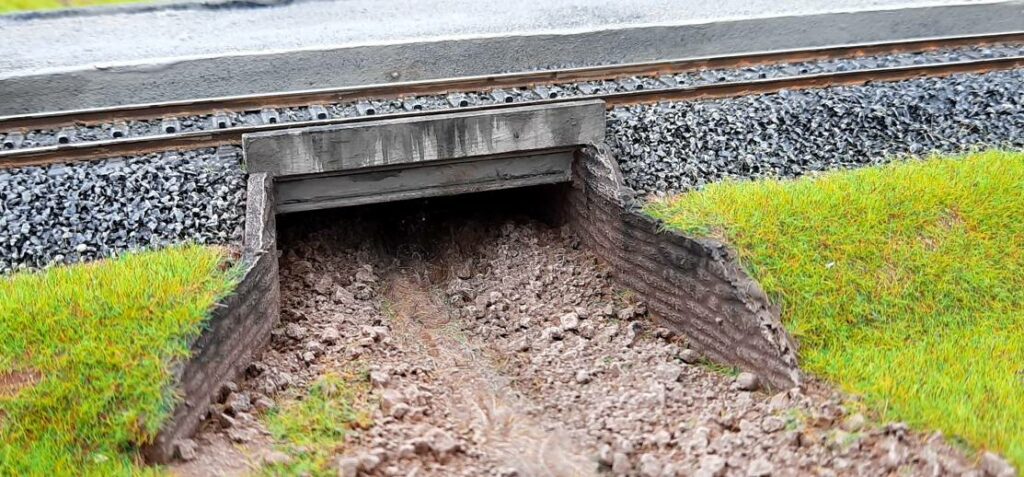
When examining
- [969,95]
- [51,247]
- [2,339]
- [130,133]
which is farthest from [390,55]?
[969,95]

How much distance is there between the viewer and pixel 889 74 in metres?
9.13

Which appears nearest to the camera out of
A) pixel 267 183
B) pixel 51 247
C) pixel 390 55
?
pixel 51 247

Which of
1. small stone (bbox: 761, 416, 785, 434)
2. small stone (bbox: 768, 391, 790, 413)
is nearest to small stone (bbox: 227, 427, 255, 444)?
small stone (bbox: 761, 416, 785, 434)

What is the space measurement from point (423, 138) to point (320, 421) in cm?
284

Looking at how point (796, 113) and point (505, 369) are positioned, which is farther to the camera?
point (796, 113)

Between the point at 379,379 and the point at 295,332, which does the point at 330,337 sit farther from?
the point at 379,379

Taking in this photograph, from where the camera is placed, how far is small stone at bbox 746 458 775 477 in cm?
505

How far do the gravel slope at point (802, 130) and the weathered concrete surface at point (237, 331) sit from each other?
120 inches

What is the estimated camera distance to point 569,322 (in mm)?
7027

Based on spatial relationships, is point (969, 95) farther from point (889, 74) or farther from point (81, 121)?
point (81, 121)

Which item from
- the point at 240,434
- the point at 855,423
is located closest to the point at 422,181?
the point at 240,434

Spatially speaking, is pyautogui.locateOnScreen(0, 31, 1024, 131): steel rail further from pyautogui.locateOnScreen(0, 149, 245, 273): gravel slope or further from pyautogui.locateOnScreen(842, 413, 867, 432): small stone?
pyautogui.locateOnScreen(842, 413, 867, 432): small stone

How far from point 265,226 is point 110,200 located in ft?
4.03

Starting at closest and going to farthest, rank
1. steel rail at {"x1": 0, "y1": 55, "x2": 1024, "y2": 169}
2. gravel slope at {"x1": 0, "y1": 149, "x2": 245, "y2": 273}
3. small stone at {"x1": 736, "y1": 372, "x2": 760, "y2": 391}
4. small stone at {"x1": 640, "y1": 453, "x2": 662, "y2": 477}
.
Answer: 1. small stone at {"x1": 640, "y1": 453, "x2": 662, "y2": 477}
2. small stone at {"x1": 736, "y1": 372, "x2": 760, "y2": 391}
3. gravel slope at {"x1": 0, "y1": 149, "x2": 245, "y2": 273}
4. steel rail at {"x1": 0, "y1": 55, "x2": 1024, "y2": 169}
